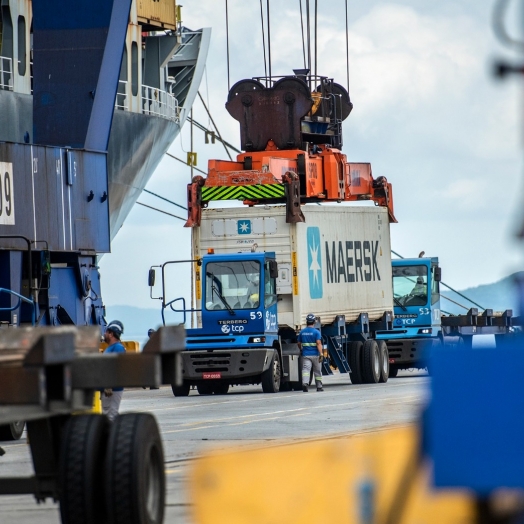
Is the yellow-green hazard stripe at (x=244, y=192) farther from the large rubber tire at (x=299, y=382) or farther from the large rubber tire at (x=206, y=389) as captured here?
the large rubber tire at (x=206, y=389)

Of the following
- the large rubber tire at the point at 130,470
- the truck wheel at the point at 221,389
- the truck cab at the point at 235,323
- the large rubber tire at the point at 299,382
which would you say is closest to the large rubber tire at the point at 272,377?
the truck cab at the point at 235,323

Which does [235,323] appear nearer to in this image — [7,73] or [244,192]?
[244,192]

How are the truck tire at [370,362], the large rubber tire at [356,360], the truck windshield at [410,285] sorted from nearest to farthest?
1. the truck tire at [370,362]
2. the large rubber tire at [356,360]
3. the truck windshield at [410,285]

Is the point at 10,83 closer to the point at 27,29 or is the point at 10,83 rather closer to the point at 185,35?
the point at 27,29

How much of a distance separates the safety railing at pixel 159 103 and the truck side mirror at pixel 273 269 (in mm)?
22865

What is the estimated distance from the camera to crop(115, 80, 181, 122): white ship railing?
4784cm

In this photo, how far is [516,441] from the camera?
2.95 m

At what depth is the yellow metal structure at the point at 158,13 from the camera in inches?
2008

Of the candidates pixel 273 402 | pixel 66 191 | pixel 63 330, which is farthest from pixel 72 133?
pixel 63 330

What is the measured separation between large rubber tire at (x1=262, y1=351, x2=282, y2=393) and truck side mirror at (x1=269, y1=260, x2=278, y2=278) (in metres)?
1.69

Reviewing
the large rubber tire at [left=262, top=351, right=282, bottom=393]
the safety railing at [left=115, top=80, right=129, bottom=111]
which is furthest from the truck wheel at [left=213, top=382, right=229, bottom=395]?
the safety railing at [left=115, top=80, right=129, bottom=111]

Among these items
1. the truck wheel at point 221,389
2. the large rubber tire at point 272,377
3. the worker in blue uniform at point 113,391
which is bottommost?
the truck wheel at point 221,389

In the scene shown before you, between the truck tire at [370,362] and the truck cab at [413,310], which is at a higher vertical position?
the truck cab at [413,310]

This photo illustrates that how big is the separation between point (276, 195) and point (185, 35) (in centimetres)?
2962
